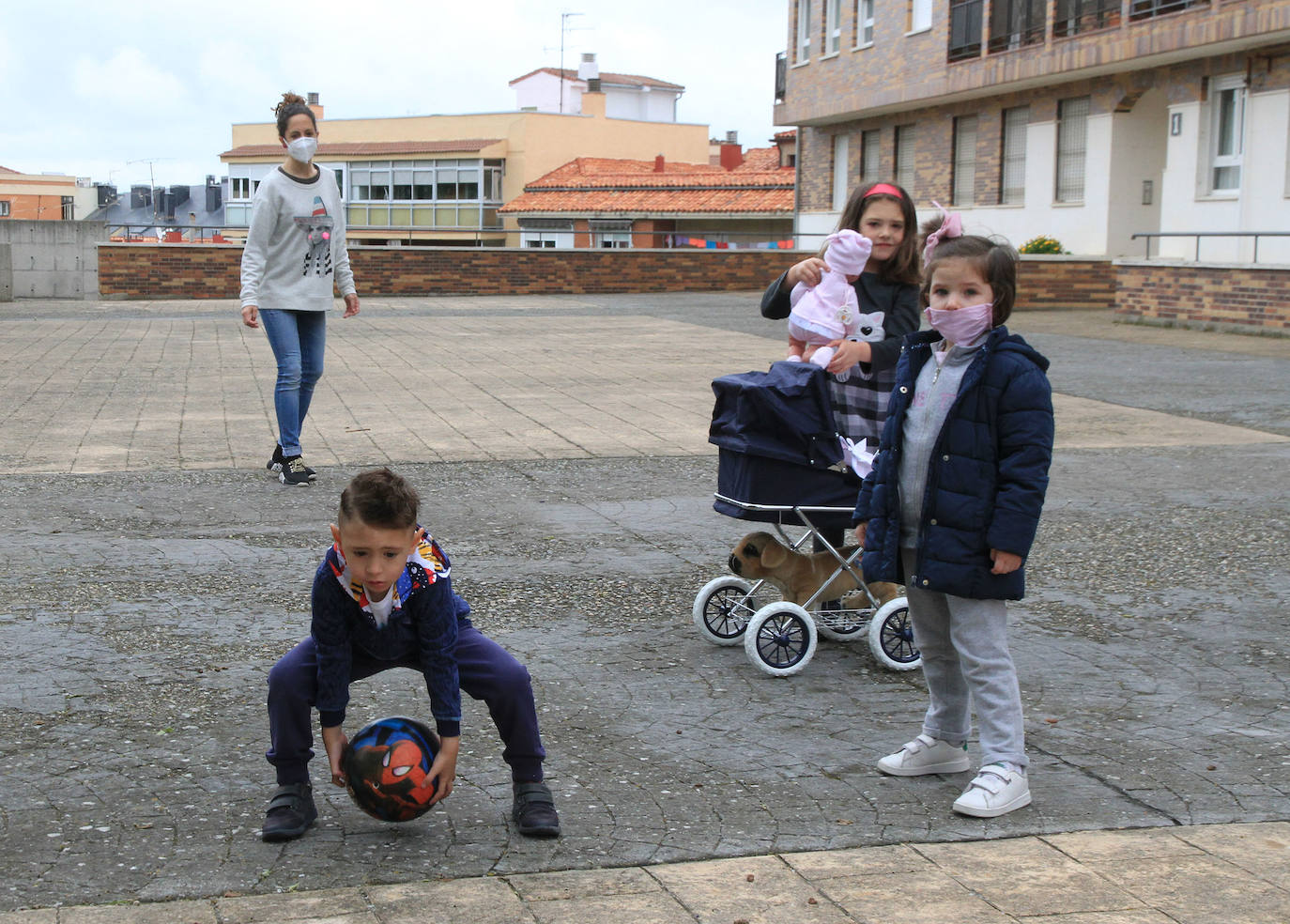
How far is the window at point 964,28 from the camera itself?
31.4 m

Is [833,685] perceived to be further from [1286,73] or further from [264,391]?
[1286,73]

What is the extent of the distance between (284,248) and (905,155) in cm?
2924

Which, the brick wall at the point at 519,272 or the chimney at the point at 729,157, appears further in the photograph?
the chimney at the point at 729,157

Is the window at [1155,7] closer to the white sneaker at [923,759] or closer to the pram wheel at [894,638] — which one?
the pram wheel at [894,638]

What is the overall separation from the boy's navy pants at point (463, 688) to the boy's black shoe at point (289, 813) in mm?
25

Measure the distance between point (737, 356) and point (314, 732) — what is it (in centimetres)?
1280

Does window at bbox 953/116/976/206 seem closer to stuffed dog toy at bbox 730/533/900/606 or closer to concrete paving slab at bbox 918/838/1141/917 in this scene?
stuffed dog toy at bbox 730/533/900/606

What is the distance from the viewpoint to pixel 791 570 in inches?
205

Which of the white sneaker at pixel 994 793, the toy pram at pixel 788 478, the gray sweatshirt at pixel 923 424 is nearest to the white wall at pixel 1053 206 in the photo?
the toy pram at pixel 788 478

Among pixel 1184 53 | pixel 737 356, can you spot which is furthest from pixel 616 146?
pixel 737 356

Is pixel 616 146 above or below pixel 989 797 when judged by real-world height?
above

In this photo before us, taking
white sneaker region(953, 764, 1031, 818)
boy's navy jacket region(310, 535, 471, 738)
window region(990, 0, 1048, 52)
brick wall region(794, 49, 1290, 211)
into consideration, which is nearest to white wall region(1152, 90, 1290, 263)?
brick wall region(794, 49, 1290, 211)

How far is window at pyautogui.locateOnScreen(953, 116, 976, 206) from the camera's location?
33.2 meters

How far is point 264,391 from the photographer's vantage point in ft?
42.1
